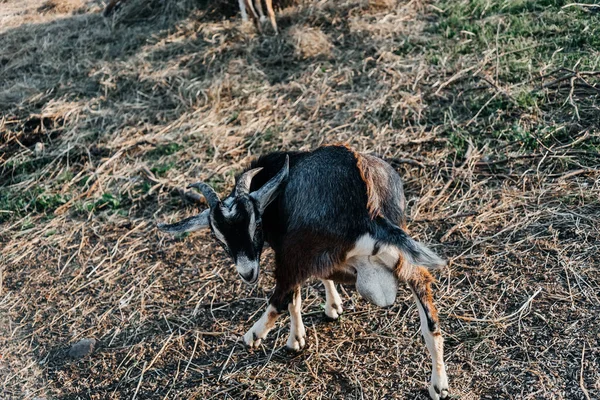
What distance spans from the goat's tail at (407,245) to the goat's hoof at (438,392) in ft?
2.64

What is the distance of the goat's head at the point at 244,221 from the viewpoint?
11.5ft

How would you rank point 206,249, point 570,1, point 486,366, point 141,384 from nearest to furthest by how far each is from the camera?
point 486,366 < point 141,384 < point 206,249 < point 570,1

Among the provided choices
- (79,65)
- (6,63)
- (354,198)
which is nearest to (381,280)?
(354,198)

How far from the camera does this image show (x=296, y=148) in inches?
238

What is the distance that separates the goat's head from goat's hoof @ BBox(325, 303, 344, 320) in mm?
740

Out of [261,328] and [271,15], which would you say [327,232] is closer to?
[261,328]

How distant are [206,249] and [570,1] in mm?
5853

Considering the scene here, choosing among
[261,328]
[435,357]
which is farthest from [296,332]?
[435,357]

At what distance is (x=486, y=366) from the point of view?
3533 millimetres

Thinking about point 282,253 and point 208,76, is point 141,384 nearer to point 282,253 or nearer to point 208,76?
point 282,253

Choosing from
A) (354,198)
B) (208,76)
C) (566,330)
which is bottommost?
(566,330)

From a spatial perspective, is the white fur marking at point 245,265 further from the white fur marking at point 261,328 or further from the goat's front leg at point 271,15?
the goat's front leg at point 271,15

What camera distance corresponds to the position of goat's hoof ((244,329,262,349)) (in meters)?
3.85

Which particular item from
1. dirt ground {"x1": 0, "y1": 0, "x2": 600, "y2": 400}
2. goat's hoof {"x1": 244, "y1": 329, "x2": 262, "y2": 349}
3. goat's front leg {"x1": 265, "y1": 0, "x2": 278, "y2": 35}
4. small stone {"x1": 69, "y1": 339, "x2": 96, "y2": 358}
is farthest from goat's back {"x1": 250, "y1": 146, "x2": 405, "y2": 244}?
goat's front leg {"x1": 265, "y1": 0, "x2": 278, "y2": 35}
